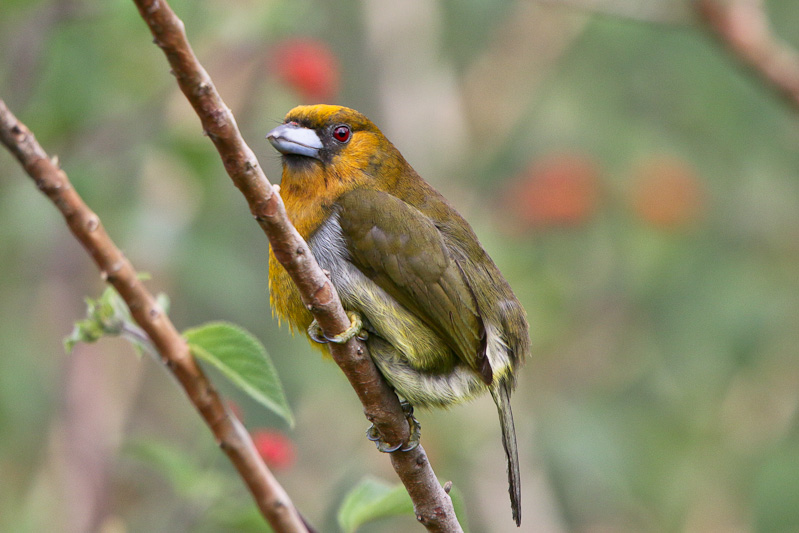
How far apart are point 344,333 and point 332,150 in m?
0.99

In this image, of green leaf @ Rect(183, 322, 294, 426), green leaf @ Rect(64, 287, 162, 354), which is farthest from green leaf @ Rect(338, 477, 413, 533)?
green leaf @ Rect(64, 287, 162, 354)

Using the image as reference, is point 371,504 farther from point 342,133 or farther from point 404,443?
point 342,133

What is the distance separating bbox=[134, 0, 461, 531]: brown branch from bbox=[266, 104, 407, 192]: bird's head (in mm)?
842

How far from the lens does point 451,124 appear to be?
4949 mm

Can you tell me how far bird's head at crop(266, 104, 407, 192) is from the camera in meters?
2.65

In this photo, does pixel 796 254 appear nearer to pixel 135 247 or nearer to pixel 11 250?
pixel 135 247

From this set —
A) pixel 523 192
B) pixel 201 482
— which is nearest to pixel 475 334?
pixel 201 482

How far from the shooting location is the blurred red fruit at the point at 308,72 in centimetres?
357

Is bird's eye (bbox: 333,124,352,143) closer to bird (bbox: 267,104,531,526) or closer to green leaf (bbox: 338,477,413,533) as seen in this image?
bird (bbox: 267,104,531,526)

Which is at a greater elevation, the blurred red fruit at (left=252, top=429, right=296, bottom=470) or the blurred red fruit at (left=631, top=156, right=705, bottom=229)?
the blurred red fruit at (left=631, top=156, right=705, bottom=229)

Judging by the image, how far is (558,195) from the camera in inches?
186

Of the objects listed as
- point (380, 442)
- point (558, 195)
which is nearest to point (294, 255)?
point (380, 442)

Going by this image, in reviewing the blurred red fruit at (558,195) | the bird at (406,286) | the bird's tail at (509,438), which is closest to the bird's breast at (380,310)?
the bird at (406,286)

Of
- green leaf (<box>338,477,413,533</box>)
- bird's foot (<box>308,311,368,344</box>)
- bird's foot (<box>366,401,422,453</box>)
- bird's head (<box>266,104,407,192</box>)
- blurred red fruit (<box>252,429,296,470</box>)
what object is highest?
bird's head (<box>266,104,407,192</box>)
